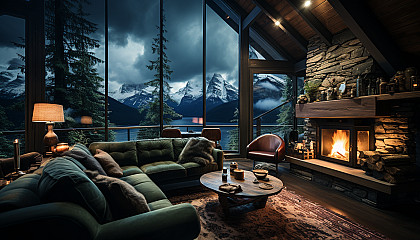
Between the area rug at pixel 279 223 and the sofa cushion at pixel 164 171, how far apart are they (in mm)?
399

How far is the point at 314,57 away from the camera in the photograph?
4.39 m

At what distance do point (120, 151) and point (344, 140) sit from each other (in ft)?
13.1

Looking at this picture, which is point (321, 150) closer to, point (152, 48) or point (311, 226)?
point (311, 226)

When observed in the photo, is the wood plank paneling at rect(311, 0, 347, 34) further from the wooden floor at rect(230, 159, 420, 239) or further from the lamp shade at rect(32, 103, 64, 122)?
the lamp shade at rect(32, 103, 64, 122)

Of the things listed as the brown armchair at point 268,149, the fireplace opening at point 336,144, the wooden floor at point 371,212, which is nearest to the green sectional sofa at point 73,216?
the wooden floor at point 371,212

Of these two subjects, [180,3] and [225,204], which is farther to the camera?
[180,3]

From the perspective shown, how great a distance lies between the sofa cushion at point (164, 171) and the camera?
2.92 meters

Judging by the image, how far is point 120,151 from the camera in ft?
10.7

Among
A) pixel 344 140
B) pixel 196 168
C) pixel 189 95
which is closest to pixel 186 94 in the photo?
pixel 189 95

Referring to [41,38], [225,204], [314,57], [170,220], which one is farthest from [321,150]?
[41,38]

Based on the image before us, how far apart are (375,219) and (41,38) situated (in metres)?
6.39

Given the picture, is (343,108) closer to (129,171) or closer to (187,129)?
(129,171)

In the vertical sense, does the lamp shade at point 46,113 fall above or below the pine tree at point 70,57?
below

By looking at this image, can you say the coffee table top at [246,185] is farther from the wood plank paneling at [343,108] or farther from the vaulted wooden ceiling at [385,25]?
the vaulted wooden ceiling at [385,25]
